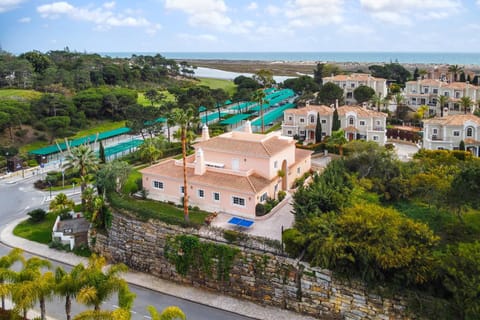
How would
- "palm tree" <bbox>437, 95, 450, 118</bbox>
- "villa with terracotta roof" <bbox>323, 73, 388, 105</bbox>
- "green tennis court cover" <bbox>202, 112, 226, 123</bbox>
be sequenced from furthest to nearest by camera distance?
"green tennis court cover" <bbox>202, 112, 226, 123</bbox> → "villa with terracotta roof" <bbox>323, 73, 388, 105</bbox> → "palm tree" <bbox>437, 95, 450, 118</bbox>

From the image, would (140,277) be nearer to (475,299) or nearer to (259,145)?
(259,145)

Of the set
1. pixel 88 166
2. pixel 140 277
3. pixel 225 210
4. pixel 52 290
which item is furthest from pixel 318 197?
pixel 88 166

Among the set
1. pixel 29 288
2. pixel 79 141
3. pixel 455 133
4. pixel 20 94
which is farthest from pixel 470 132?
pixel 20 94

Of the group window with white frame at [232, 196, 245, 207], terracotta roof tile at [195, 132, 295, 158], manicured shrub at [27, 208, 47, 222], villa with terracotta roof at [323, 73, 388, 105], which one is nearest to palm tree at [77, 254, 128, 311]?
window with white frame at [232, 196, 245, 207]

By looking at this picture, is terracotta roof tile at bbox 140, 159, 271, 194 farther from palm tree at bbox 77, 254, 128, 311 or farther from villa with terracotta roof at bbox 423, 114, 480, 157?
villa with terracotta roof at bbox 423, 114, 480, 157

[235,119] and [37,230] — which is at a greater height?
[235,119]

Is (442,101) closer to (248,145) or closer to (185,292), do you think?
(248,145)
